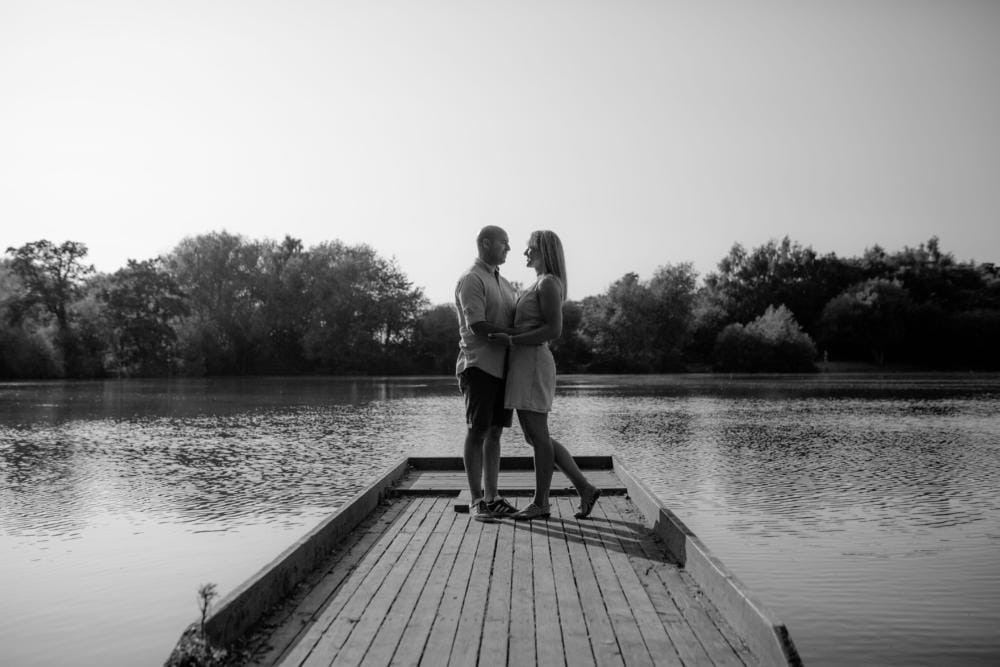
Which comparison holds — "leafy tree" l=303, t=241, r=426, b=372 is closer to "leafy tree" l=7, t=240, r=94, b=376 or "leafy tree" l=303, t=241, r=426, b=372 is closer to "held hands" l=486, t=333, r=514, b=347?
"leafy tree" l=7, t=240, r=94, b=376

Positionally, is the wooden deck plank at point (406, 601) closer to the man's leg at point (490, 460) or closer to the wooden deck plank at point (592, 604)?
the man's leg at point (490, 460)

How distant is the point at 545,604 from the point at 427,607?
578mm

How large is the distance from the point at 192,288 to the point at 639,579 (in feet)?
200

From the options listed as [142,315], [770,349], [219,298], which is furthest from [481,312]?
[770,349]

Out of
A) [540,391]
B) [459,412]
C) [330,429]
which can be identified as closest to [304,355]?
[459,412]

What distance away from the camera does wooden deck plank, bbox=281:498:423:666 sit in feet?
11.3

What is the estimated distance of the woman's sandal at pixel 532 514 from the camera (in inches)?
239

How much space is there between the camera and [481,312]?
5809mm

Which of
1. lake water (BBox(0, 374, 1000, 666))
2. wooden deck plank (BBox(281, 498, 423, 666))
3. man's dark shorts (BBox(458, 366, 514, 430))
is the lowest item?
lake water (BBox(0, 374, 1000, 666))

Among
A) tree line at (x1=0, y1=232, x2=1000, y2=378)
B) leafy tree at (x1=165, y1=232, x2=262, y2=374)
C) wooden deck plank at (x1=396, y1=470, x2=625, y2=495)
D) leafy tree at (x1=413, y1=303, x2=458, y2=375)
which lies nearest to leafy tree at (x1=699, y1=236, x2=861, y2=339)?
tree line at (x1=0, y1=232, x2=1000, y2=378)

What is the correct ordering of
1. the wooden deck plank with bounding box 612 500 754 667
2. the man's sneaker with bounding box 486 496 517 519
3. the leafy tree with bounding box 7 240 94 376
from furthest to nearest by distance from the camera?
the leafy tree with bounding box 7 240 94 376 → the man's sneaker with bounding box 486 496 517 519 → the wooden deck plank with bounding box 612 500 754 667

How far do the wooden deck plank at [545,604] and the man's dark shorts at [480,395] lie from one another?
0.86 metres

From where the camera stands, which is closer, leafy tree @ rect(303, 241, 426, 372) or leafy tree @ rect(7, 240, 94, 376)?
leafy tree @ rect(7, 240, 94, 376)

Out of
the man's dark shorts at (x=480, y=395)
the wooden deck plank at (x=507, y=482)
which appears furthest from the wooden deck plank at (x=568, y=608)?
the wooden deck plank at (x=507, y=482)
